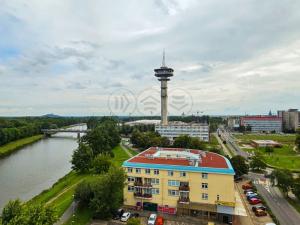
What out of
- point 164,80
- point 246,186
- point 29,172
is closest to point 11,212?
point 246,186

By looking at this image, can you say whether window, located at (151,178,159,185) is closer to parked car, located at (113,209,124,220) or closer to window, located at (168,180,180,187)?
window, located at (168,180,180,187)

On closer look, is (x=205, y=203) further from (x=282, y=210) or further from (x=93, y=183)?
(x=93, y=183)

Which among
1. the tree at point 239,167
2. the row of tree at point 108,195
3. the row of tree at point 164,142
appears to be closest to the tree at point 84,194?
the row of tree at point 108,195

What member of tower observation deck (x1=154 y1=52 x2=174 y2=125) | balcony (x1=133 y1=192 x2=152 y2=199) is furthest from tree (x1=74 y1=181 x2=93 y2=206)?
tower observation deck (x1=154 y1=52 x2=174 y2=125)

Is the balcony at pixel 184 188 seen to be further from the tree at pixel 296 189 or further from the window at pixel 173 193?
the tree at pixel 296 189

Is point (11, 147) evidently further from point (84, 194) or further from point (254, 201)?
point (254, 201)

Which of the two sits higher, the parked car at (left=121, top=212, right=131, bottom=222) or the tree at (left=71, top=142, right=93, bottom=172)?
the tree at (left=71, top=142, right=93, bottom=172)
